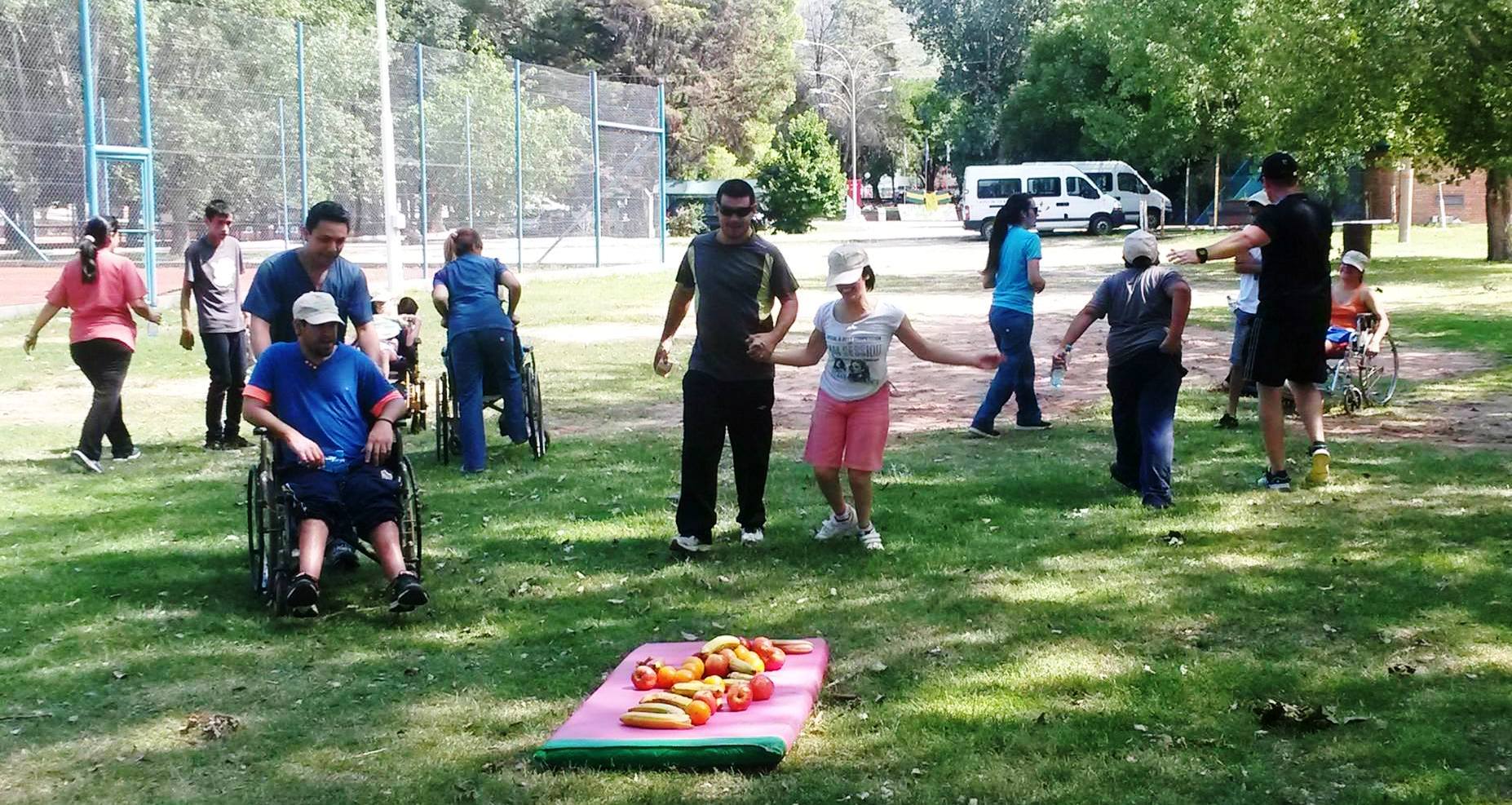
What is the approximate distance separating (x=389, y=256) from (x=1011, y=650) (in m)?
20.5

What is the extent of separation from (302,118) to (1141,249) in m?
19.3

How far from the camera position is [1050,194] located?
50688 mm

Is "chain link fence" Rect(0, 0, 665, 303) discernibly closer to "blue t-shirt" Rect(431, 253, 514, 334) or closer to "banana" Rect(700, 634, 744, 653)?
"blue t-shirt" Rect(431, 253, 514, 334)

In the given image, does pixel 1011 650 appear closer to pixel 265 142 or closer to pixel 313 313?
pixel 313 313

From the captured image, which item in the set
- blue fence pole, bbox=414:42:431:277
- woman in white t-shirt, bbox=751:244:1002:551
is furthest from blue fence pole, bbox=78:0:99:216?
woman in white t-shirt, bbox=751:244:1002:551

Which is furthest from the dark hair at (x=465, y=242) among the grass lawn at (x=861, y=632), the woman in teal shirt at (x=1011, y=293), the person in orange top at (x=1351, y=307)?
the person in orange top at (x=1351, y=307)

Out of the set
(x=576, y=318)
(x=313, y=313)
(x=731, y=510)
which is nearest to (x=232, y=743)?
(x=313, y=313)

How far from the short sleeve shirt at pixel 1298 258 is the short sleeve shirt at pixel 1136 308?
1.91 feet

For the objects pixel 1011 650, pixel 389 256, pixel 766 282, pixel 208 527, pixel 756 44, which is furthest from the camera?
pixel 756 44

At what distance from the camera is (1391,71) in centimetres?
2203

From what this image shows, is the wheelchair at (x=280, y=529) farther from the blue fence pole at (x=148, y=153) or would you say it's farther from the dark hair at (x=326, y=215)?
the blue fence pole at (x=148, y=153)

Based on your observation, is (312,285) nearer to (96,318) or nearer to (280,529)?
(280,529)

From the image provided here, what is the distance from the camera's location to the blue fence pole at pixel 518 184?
3008cm

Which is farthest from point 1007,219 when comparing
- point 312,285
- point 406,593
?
point 406,593
